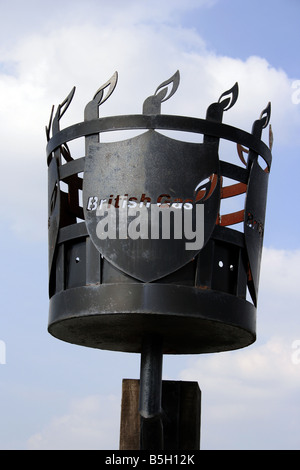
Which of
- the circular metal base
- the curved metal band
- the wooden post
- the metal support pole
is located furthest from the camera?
the wooden post

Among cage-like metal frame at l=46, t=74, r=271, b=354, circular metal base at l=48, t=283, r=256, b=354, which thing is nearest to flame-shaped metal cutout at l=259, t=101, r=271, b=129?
cage-like metal frame at l=46, t=74, r=271, b=354

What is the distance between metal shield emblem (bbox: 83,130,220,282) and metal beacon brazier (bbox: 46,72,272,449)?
0.01 m

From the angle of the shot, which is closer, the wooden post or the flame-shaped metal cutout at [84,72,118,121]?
the flame-shaped metal cutout at [84,72,118,121]

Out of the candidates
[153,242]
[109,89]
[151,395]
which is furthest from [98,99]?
[151,395]

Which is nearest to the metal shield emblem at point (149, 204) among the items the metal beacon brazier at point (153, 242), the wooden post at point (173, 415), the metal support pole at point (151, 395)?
the metal beacon brazier at point (153, 242)

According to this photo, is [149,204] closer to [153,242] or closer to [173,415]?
[153,242]

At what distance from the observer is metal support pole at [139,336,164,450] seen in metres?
12.2

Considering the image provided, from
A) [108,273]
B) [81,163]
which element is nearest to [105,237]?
[108,273]

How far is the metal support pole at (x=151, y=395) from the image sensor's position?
12164 millimetres

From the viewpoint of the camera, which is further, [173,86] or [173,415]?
[173,415]

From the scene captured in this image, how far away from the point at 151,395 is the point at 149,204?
10.1 feet

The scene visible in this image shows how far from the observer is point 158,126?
11555mm

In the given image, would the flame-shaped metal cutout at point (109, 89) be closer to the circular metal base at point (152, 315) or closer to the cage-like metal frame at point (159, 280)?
the cage-like metal frame at point (159, 280)

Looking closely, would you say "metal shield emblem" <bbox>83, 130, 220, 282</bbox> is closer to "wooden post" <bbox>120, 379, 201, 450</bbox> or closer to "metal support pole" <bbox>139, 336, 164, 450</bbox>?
"metal support pole" <bbox>139, 336, 164, 450</bbox>
